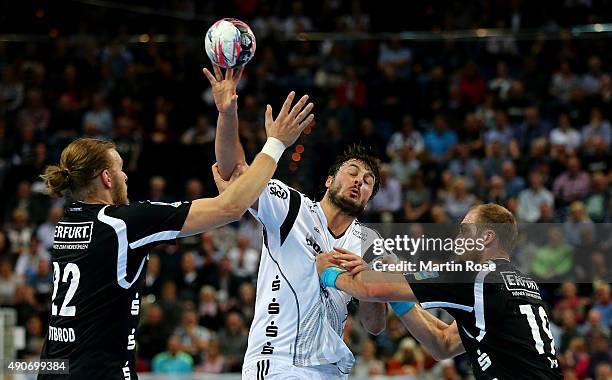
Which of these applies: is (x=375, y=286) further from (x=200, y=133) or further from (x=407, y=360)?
(x=200, y=133)

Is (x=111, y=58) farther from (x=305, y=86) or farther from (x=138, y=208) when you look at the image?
(x=138, y=208)

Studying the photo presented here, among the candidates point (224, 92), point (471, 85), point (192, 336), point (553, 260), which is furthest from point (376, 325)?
point (471, 85)

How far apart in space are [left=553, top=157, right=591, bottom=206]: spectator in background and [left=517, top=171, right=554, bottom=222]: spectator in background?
0.19 m

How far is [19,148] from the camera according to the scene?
18812 millimetres

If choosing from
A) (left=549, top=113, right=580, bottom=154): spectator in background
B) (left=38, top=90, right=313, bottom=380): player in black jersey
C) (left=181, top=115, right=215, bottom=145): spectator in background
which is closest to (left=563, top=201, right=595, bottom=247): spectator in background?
(left=549, top=113, right=580, bottom=154): spectator in background

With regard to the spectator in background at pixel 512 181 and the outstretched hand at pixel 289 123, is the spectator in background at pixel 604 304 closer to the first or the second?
the spectator in background at pixel 512 181

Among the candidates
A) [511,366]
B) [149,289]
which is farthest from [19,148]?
[511,366]

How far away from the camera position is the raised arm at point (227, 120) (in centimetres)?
680

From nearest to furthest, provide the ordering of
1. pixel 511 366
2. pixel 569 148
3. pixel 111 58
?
pixel 511 366
pixel 569 148
pixel 111 58

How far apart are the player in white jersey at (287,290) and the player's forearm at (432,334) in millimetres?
512

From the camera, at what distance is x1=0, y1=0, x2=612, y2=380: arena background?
15.0 metres

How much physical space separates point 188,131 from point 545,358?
43.7 ft

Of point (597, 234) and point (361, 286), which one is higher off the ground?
point (597, 234)

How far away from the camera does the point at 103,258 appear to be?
19.5 ft
